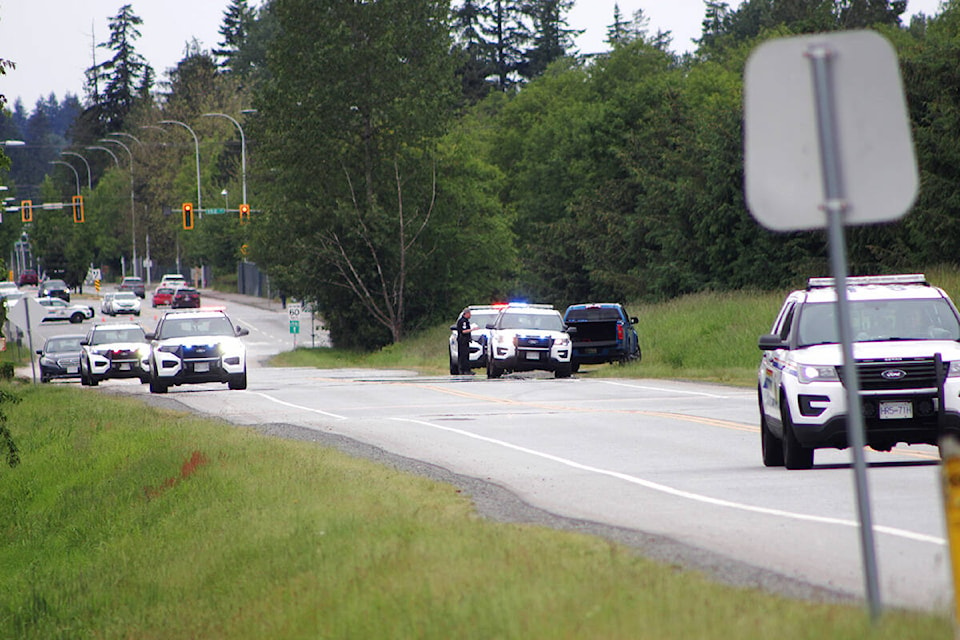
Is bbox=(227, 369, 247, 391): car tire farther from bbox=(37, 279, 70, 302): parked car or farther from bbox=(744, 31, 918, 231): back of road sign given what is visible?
bbox=(37, 279, 70, 302): parked car

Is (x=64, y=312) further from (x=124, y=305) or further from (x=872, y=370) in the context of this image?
(x=872, y=370)

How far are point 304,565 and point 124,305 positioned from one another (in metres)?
88.4

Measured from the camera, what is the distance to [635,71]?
3981 inches

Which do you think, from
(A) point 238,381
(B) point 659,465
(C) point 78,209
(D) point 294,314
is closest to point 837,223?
(B) point 659,465

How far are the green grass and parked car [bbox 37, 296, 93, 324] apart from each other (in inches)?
2997

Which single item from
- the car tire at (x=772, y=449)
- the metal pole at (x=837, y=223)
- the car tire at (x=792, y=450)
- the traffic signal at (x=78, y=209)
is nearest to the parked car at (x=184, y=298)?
the traffic signal at (x=78, y=209)

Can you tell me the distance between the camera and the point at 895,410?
14359 millimetres

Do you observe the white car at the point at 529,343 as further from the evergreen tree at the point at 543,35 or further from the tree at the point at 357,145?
the evergreen tree at the point at 543,35

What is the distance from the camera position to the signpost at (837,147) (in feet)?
20.7

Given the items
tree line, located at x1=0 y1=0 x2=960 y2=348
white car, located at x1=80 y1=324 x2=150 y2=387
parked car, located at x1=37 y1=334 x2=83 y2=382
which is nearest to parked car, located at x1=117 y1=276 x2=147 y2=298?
tree line, located at x1=0 y1=0 x2=960 y2=348

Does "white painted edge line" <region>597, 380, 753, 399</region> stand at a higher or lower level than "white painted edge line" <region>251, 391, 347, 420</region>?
lower

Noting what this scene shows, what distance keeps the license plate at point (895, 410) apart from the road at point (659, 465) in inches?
23.0

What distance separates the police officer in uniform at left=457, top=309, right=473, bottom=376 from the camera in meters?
40.9

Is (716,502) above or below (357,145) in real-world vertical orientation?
below
